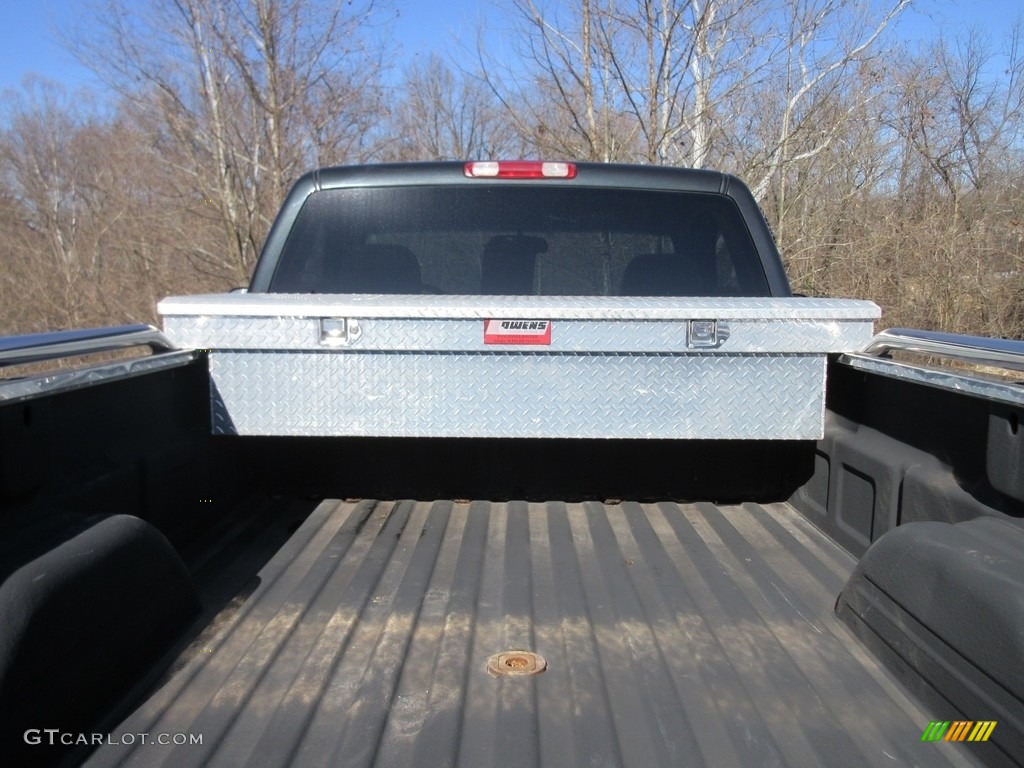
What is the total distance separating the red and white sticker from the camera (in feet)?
8.16

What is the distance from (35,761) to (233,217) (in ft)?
37.4

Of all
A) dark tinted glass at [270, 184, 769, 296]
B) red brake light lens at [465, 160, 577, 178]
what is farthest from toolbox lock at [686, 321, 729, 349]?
red brake light lens at [465, 160, 577, 178]

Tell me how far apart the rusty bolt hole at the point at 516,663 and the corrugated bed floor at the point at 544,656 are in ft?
0.10

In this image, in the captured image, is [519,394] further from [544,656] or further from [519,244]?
[544,656]

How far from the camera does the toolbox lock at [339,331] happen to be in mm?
2488

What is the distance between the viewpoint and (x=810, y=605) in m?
2.19

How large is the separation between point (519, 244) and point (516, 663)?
1.59m

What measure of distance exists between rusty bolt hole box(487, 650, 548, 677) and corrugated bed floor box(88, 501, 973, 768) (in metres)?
0.03
